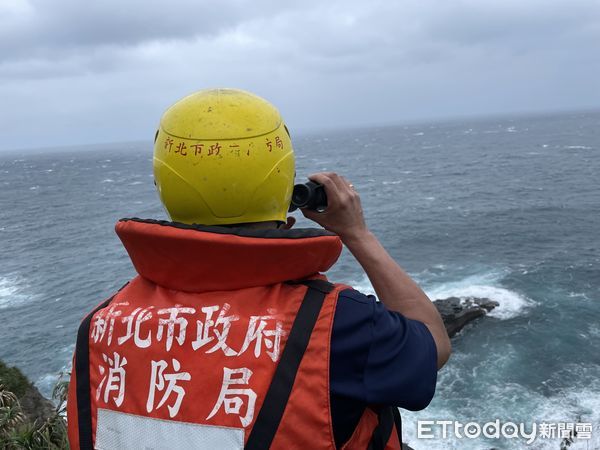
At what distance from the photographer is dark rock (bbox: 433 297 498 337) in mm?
28516

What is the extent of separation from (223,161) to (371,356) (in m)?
1.00

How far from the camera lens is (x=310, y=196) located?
7.70 ft

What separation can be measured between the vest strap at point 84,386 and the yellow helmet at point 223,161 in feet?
2.18

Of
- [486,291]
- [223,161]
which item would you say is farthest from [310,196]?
[486,291]

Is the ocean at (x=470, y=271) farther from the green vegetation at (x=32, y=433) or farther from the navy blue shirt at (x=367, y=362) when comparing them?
the navy blue shirt at (x=367, y=362)

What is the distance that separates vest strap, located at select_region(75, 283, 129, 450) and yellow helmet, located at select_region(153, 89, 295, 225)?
0.66 metres

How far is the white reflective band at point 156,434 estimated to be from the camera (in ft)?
6.01

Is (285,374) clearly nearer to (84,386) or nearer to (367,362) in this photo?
(367,362)

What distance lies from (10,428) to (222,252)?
1002cm

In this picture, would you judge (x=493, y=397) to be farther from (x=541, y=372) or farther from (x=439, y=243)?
(x=439, y=243)

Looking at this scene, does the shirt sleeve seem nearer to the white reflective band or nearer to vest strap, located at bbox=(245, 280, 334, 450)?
vest strap, located at bbox=(245, 280, 334, 450)

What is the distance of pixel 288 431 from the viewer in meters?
1.80

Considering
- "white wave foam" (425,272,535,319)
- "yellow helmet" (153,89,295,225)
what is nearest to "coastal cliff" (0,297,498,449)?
"white wave foam" (425,272,535,319)

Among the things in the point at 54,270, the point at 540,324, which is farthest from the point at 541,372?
the point at 54,270
